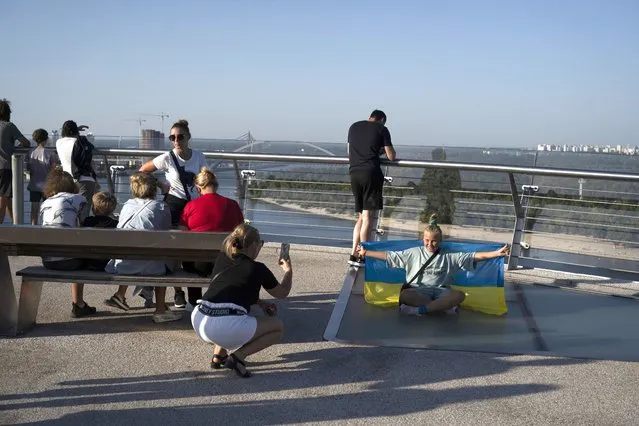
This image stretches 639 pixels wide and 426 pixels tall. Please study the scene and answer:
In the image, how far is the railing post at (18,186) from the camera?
9156 mm

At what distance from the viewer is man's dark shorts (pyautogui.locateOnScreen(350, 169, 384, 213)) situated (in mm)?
8172

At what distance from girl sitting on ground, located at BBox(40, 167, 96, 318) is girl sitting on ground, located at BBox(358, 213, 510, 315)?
242 centimetres

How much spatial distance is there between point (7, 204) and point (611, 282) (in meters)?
7.30

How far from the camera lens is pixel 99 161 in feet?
33.7

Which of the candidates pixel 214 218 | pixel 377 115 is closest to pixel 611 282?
pixel 377 115

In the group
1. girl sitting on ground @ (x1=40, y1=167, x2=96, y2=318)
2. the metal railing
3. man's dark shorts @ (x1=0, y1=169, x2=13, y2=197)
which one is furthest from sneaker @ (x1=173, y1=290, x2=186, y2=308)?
man's dark shorts @ (x1=0, y1=169, x2=13, y2=197)

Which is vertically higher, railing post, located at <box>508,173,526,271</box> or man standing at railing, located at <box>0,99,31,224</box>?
man standing at railing, located at <box>0,99,31,224</box>

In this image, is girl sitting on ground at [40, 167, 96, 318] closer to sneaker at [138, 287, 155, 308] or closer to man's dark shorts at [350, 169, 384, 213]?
sneaker at [138, 287, 155, 308]

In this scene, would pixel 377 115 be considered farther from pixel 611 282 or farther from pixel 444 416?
pixel 444 416

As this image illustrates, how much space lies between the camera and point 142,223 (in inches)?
235

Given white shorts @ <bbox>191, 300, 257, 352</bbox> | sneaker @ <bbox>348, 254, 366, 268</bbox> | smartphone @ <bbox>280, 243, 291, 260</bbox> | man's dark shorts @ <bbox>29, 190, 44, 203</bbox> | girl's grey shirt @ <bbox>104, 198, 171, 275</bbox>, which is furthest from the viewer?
man's dark shorts @ <bbox>29, 190, 44, 203</bbox>

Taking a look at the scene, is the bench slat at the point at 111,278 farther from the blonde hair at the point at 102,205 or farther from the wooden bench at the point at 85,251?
the blonde hair at the point at 102,205

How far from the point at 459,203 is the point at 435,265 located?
2.84 m

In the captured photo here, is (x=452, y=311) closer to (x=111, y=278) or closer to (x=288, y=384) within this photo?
(x=288, y=384)
